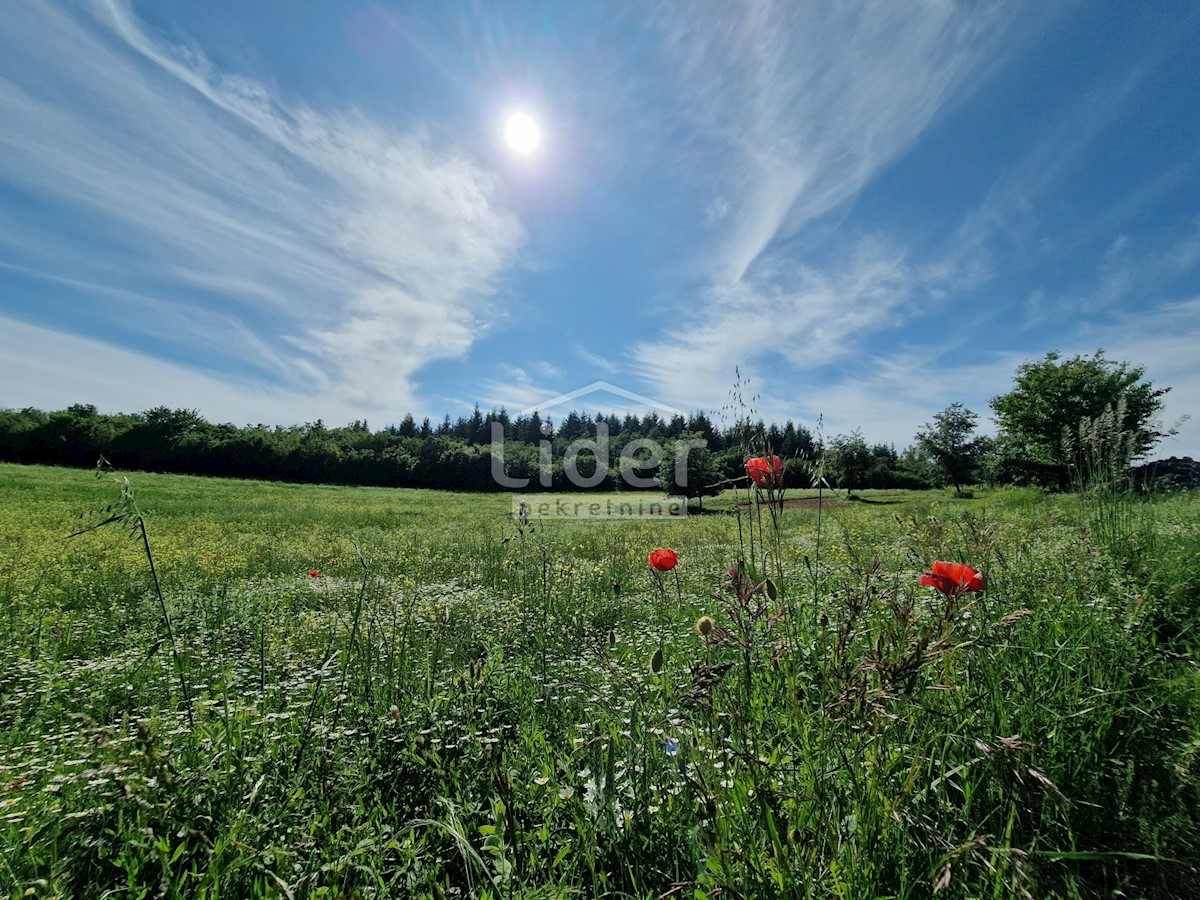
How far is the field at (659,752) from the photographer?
1434 mm

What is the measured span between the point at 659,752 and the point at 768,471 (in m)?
1.33

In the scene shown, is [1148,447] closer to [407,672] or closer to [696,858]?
[696,858]

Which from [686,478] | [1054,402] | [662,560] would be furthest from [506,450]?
[662,560]

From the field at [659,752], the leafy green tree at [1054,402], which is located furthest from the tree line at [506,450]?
the field at [659,752]

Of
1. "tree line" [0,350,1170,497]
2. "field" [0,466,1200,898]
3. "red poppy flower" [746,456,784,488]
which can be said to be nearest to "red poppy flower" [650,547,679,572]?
"field" [0,466,1200,898]

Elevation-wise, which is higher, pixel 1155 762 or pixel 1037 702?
Result: pixel 1037 702

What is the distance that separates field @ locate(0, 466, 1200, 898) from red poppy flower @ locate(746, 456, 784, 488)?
0.18 m

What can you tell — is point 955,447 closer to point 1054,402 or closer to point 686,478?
point 1054,402

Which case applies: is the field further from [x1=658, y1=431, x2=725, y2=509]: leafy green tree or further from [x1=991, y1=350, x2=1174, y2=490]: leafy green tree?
[x1=991, y1=350, x2=1174, y2=490]: leafy green tree

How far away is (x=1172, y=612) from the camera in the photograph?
138 inches

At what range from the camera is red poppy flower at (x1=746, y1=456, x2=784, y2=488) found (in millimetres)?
1939

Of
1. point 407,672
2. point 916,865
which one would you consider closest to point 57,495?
point 407,672

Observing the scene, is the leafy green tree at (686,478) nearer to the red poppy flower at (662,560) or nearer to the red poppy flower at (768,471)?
the red poppy flower at (662,560)

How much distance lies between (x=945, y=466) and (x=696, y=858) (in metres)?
61.3
